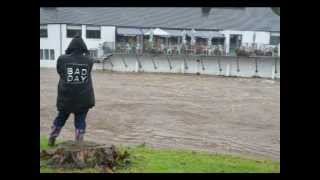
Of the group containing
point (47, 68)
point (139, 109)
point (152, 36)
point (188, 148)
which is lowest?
point (188, 148)

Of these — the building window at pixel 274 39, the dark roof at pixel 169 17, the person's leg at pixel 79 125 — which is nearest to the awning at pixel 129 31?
the dark roof at pixel 169 17

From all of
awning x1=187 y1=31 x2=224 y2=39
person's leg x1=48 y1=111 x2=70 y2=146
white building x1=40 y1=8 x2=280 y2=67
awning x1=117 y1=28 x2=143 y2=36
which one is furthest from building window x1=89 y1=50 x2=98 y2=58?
awning x1=187 y1=31 x2=224 y2=39

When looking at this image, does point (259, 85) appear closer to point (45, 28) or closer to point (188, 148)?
point (188, 148)

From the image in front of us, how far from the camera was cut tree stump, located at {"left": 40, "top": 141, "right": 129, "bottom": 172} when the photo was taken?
4.32 metres

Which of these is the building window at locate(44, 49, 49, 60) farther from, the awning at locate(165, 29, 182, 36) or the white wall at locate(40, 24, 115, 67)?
the awning at locate(165, 29, 182, 36)

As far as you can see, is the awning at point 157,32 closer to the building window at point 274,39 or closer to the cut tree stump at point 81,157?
the building window at point 274,39

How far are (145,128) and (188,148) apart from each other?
0.49 meters

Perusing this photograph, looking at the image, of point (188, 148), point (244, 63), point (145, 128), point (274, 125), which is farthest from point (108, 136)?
point (244, 63)

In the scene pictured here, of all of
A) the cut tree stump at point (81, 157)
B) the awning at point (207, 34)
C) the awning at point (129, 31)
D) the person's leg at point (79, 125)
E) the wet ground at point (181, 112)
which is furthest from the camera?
the awning at point (207, 34)

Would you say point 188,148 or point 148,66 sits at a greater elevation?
point 148,66

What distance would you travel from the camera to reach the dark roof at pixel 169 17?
4684 mm

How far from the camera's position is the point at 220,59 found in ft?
19.0
